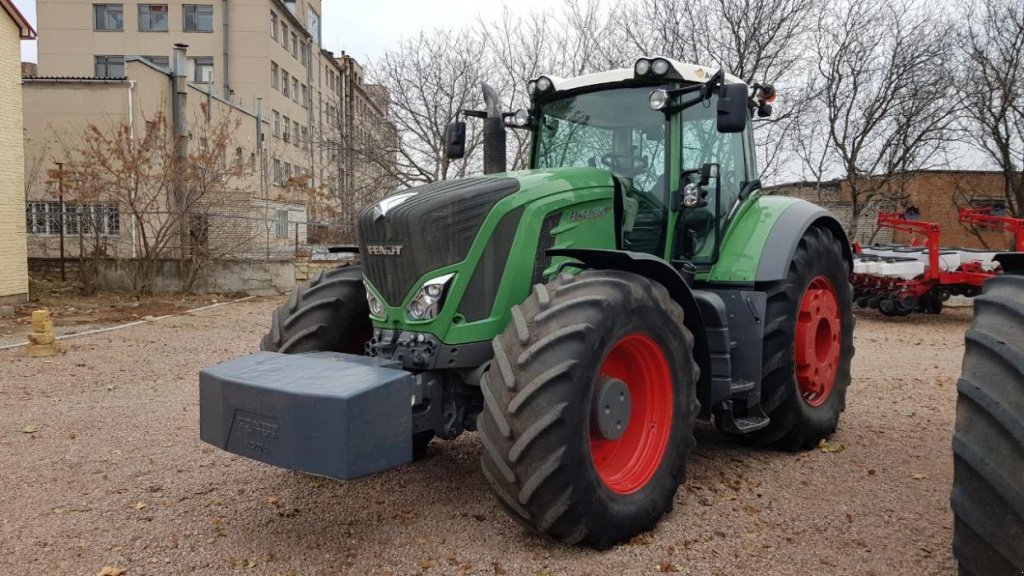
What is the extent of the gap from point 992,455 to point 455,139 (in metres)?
3.88

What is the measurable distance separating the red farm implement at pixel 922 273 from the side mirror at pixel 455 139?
32.1 ft

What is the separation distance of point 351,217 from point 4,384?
13.4 meters

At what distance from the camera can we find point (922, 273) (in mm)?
12992

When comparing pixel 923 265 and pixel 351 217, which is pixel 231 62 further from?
pixel 923 265

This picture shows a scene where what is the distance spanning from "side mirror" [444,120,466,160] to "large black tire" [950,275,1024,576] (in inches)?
142

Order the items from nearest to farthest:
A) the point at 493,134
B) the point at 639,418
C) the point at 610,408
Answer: the point at 610,408 < the point at 639,418 < the point at 493,134

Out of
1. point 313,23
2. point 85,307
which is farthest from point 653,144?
point 313,23

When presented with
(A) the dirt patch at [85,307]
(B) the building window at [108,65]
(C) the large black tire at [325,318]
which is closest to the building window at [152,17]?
(B) the building window at [108,65]

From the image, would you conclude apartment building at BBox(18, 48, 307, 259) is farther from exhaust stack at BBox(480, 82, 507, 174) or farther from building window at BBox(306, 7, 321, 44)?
building window at BBox(306, 7, 321, 44)

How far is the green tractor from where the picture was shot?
10.4ft

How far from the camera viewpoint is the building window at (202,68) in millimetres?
37438

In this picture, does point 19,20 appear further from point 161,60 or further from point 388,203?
point 161,60

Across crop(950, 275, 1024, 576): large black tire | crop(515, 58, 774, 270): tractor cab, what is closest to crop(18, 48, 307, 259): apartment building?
crop(515, 58, 774, 270): tractor cab

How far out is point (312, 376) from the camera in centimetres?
327
